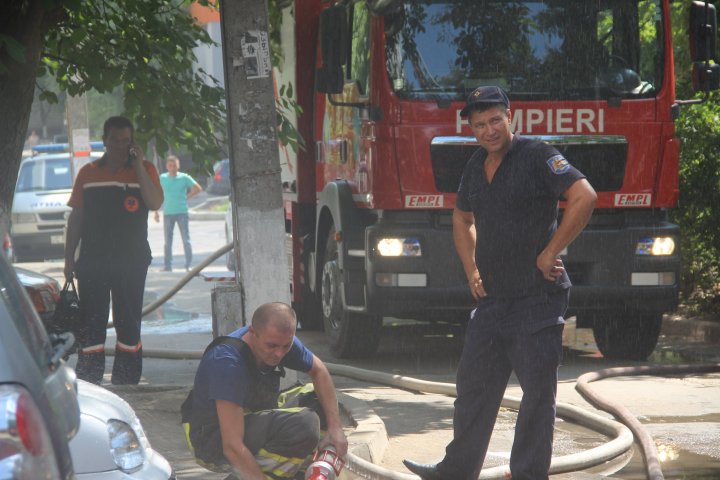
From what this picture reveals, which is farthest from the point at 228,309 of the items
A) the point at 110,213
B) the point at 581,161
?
the point at 581,161

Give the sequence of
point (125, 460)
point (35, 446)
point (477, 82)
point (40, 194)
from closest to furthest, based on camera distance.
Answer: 1. point (35, 446)
2. point (125, 460)
3. point (477, 82)
4. point (40, 194)

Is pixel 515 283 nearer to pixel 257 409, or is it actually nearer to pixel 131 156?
pixel 257 409

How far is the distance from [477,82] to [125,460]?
5.96 metres

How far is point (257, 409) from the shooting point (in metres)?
5.49

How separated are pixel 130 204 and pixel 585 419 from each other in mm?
3198

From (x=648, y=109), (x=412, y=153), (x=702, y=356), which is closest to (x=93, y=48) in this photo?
(x=412, y=153)

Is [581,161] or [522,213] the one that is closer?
[522,213]

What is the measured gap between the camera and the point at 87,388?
4.56m

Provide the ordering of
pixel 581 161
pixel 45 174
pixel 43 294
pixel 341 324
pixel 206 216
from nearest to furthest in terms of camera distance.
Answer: pixel 43 294 < pixel 581 161 < pixel 341 324 < pixel 45 174 < pixel 206 216

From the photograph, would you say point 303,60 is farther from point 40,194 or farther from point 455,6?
point 40,194

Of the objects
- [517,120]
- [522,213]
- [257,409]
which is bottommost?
[257,409]

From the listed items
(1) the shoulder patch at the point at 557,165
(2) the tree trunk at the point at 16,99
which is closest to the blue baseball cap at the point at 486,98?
(1) the shoulder patch at the point at 557,165

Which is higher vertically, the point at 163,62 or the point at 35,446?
the point at 163,62

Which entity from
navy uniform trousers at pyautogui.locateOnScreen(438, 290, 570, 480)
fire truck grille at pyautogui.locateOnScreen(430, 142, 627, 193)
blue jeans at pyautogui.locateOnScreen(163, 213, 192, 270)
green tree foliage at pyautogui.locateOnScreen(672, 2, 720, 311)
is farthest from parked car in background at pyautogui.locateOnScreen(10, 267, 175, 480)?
blue jeans at pyautogui.locateOnScreen(163, 213, 192, 270)
